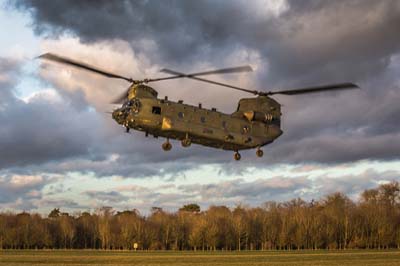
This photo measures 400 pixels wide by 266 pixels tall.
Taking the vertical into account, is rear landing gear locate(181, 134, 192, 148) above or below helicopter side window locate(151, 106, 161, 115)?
below

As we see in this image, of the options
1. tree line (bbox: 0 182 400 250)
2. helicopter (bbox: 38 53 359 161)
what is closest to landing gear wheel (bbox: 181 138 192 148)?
helicopter (bbox: 38 53 359 161)

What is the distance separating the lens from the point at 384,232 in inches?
6088

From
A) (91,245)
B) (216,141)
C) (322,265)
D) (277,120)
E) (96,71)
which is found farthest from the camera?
(91,245)

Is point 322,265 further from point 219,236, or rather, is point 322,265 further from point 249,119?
point 219,236

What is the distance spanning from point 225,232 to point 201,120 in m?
114

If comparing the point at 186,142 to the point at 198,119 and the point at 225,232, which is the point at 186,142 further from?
the point at 225,232

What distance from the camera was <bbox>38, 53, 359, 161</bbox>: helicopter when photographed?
44188 millimetres

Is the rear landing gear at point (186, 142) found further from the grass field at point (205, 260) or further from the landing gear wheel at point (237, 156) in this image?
the grass field at point (205, 260)

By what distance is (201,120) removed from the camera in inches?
1820

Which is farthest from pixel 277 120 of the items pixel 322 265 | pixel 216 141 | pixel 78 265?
pixel 78 265

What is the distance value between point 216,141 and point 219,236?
11095cm

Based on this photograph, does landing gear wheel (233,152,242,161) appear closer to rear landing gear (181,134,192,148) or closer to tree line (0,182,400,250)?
rear landing gear (181,134,192,148)

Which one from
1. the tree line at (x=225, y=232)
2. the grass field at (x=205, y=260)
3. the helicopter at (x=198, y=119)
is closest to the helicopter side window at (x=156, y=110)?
the helicopter at (x=198, y=119)

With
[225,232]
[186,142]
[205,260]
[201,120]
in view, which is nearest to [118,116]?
[186,142]
